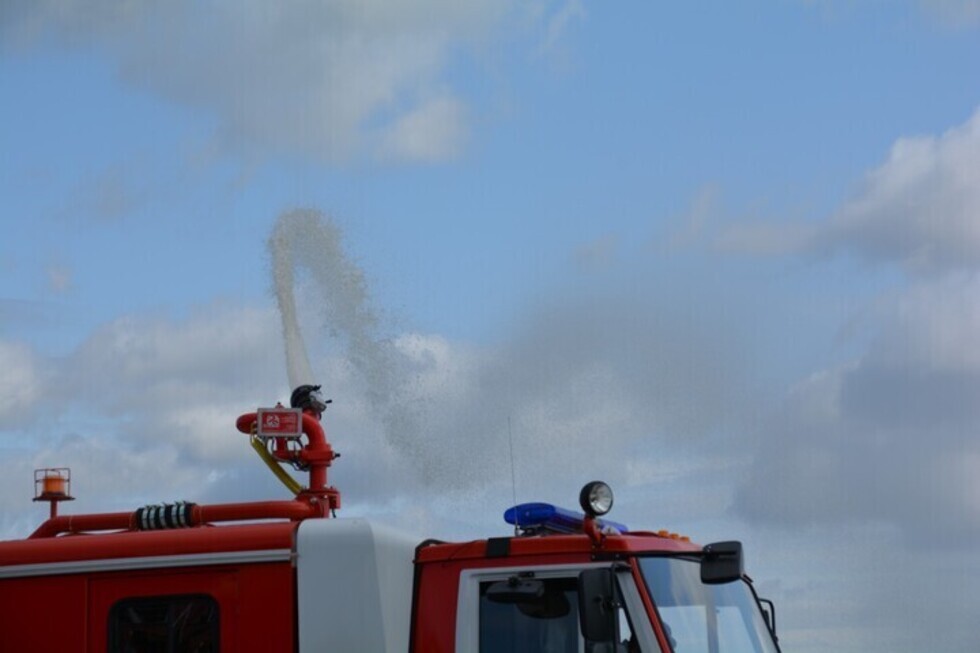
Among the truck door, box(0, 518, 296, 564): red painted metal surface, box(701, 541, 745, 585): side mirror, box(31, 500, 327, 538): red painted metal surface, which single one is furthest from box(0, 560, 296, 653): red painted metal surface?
box(701, 541, 745, 585): side mirror

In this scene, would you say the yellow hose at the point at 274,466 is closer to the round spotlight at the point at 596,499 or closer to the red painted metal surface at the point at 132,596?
the red painted metal surface at the point at 132,596

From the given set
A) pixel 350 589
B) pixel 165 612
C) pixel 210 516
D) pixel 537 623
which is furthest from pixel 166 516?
pixel 537 623

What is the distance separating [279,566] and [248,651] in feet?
1.96

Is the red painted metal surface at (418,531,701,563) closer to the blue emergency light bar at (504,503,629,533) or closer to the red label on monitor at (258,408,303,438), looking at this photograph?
the blue emergency light bar at (504,503,629,533)

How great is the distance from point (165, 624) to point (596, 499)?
3065mm

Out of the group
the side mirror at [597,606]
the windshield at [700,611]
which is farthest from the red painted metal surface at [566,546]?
the side mirror at [597,606]

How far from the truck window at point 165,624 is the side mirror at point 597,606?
258 centimetres

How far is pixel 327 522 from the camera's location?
A: 32.0 feet

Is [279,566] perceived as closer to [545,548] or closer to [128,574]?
[128,574]

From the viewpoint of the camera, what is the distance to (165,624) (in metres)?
9.73

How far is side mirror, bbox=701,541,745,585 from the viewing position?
943cm

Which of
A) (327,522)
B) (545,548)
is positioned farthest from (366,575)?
(545,548)

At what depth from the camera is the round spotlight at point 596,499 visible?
970 cm

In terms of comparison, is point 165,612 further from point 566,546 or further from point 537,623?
point 566,546
